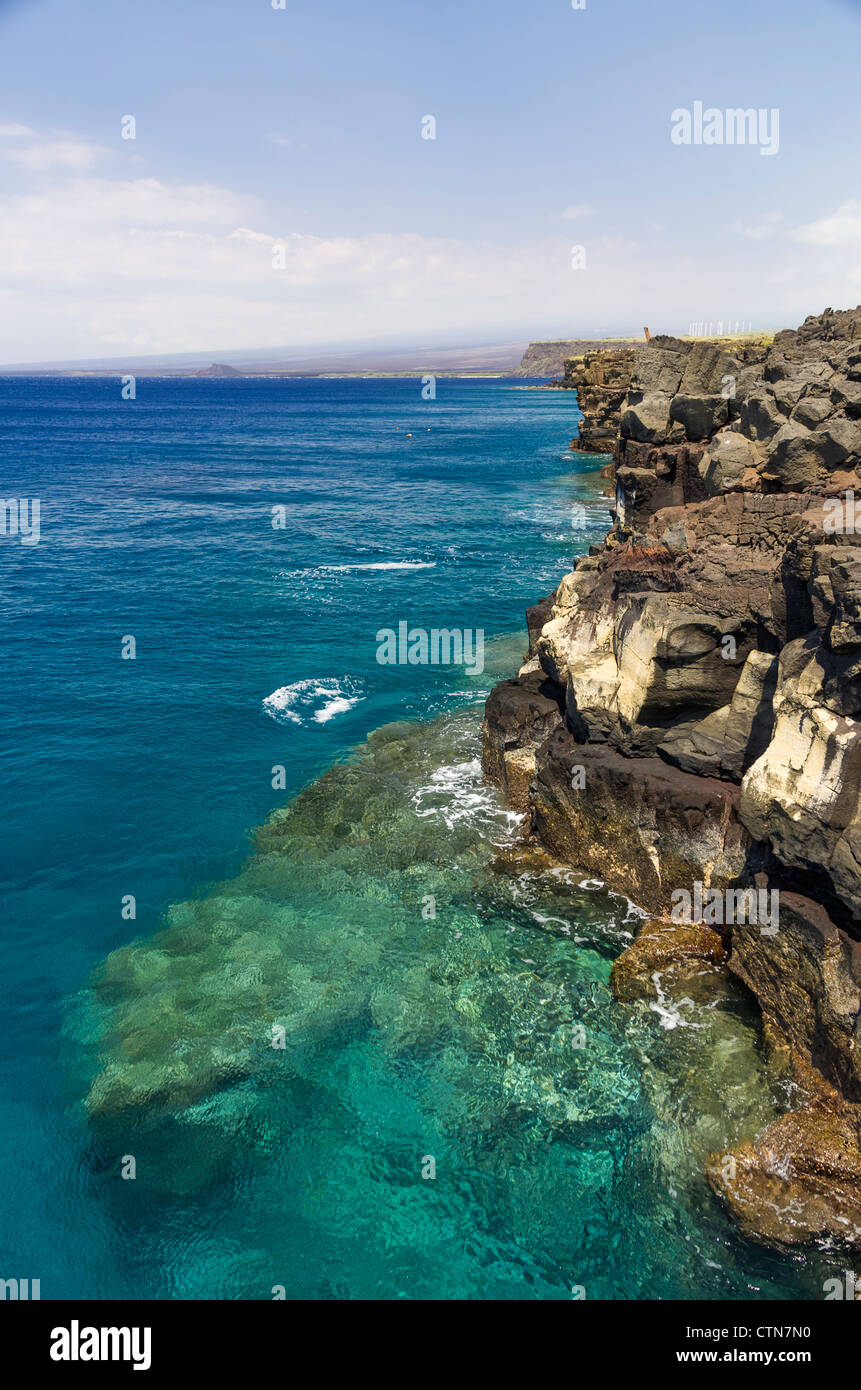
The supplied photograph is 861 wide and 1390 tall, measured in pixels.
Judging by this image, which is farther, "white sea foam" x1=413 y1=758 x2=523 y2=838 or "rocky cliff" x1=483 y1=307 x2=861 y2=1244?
"white sea foam" x1=413 y1=758 x2=523 y2=838

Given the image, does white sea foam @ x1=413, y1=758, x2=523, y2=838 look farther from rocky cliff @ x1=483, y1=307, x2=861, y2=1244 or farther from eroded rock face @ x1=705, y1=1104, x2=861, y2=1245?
eroded rock face @ x1=705, y1=1104, x2=861, y2=1245

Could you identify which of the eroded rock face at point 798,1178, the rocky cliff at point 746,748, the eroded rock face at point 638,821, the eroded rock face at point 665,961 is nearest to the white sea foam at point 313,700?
the rocky cliff at point 746,748

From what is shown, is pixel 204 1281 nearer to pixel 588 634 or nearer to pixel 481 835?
pixel 481 835

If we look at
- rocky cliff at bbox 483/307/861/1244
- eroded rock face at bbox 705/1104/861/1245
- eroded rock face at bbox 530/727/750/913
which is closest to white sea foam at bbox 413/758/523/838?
rocky cliff at bbox 483/307/861/1244

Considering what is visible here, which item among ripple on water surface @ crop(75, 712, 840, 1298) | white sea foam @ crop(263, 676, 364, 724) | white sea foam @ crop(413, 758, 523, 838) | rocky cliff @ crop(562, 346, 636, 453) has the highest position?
rocky cliff @ crop(562, 346, 636, 453)

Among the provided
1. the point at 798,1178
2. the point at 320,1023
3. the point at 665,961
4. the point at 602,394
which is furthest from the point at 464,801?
the point at 602,394

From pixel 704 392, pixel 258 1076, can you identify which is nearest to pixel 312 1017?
pixel 258 1076

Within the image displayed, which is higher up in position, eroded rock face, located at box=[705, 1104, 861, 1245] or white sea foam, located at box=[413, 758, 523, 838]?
white sea foam, located at box=[413, 758, 523, 838]
